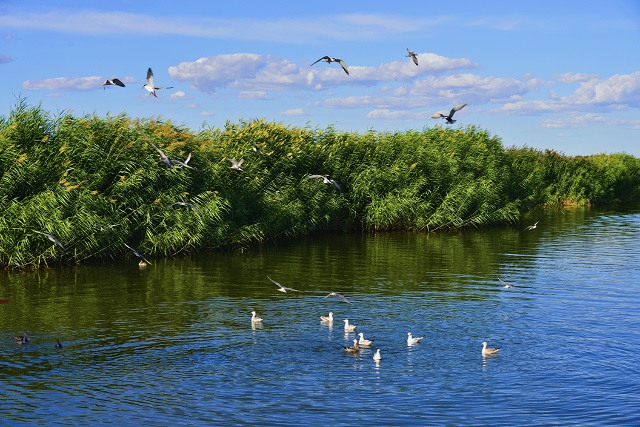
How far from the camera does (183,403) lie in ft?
50.5

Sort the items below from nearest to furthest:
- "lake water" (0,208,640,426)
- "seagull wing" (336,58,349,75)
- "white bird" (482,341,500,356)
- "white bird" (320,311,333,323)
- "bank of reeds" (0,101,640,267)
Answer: "lake water" (0,208,640,426) → "white bird" (482,341,500,356) → "white bird" (320,311,333,323) → "seagull wing" (336,58,349,75) → "bank of reeds" (0,101,640,267)

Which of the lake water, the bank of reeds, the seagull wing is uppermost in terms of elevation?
the seagull wing

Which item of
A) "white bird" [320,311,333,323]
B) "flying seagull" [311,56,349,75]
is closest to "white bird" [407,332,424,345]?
"white bird" [320,311,333,323]

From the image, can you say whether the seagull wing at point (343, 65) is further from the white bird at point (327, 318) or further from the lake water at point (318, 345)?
the white bird at point (327, 318)

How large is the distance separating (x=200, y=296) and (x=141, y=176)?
10.0m

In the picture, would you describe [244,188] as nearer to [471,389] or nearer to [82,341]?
[82,341]

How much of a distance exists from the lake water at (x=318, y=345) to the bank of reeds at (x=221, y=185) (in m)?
1.89

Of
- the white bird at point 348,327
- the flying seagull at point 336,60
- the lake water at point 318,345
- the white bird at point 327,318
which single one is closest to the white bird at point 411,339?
the lake water at point 318,345

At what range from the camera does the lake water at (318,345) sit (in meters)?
15.0

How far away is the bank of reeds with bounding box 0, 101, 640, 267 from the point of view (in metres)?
32.3

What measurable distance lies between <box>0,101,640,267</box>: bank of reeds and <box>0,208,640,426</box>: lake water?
6.20 ft

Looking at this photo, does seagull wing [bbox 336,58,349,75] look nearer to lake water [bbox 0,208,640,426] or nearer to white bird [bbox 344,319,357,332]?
lake water [bbox 0,208,640,426]

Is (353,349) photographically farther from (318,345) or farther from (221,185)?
(221,185)

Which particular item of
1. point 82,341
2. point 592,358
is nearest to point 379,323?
point 592,358
